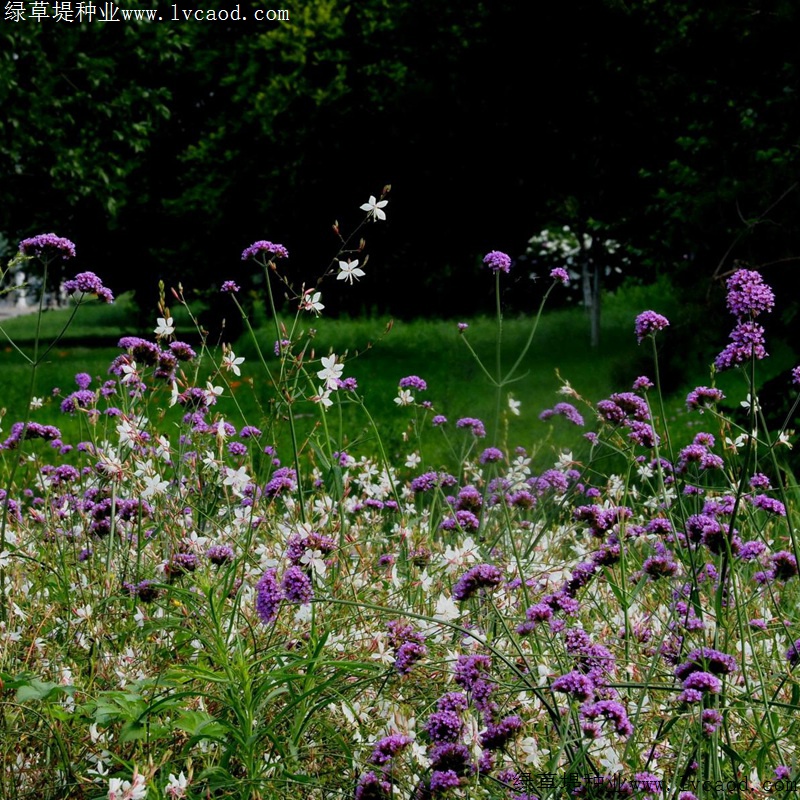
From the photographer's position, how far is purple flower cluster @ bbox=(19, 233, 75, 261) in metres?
3.07

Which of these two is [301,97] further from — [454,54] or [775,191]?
[775,191]

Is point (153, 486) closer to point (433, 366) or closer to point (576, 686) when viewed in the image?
point (576, 686)

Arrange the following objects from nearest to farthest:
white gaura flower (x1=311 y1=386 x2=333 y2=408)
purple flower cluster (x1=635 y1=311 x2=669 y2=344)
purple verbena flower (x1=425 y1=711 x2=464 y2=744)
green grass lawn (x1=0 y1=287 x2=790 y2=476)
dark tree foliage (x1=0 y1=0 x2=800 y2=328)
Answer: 1. purple verbena flower (x1=425 y1=711 x2=464 y2=744)
2. purple flower cluster (x1=635 y1=311 x2=669 y2=344)
3. white gaura flower (x1=311 y1=386 x2=333 y2=408)
4. green grass lawn (x1=0 y1=287 x2=790 y2=476)
5. dark tree foliage (x1=0 y1=0 x2=800 y2=328)

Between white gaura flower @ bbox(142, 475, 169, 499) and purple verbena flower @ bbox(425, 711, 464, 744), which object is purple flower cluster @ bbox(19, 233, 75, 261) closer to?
white gaura flower @ bbox(142, 475, 169, 499)

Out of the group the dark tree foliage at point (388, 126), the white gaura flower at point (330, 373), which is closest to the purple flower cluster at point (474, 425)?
the white gaura flower at point (330, 373)

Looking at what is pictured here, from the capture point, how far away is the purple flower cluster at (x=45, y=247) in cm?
307

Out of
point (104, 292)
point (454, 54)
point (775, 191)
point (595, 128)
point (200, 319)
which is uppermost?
point (454, 54)

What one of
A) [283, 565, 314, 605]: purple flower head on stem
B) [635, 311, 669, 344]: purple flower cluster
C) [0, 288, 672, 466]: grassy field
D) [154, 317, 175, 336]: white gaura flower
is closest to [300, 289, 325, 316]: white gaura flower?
[154, 317, 175, 336]: white gaura flower

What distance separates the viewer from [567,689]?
1.80m

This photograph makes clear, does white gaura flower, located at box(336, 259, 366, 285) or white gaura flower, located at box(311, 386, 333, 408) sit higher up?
white gaura flower, located at box(336, 259, 366, 285)

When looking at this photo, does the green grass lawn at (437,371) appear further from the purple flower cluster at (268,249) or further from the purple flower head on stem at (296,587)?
the purple flower head on stem at (296,587)

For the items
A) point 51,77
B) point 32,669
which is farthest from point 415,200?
point 32,669

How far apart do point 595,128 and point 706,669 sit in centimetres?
1377

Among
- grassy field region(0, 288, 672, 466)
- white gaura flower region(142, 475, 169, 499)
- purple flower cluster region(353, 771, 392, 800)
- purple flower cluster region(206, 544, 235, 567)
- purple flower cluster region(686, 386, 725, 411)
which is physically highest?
purple flower cluster region(686, 386, 725, 411)
